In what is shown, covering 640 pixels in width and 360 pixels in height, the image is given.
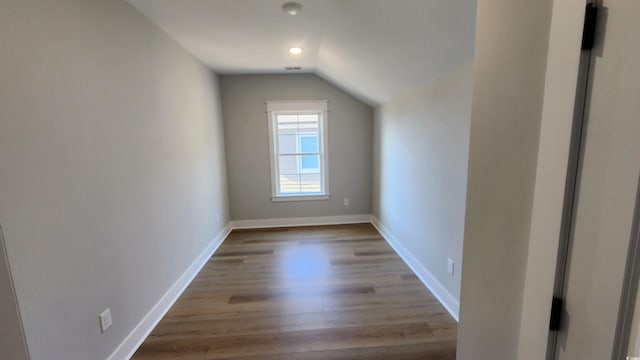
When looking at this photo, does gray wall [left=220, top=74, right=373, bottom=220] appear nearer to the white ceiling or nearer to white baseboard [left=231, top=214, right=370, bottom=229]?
white baseboard [left=231, top=214, right=370, bottom=229]

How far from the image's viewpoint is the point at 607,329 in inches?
22.6

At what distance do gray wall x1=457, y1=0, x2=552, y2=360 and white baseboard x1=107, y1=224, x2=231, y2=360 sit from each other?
6.66 feet

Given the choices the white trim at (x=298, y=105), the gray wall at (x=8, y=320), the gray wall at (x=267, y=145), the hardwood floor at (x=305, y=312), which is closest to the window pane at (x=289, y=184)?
the gray wall at (x=267, y=145)

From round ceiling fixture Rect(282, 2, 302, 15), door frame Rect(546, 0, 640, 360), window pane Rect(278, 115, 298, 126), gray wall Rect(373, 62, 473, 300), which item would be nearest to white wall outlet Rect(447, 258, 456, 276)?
gray wall Rect(373, 62, 473, 300)

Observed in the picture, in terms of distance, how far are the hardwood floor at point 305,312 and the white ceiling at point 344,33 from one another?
6.40 ft

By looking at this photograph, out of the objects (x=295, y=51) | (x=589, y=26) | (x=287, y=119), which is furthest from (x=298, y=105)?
(x=589, y=26)

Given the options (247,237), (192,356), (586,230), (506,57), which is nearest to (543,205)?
(586,230)

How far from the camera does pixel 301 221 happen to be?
472 centimetres

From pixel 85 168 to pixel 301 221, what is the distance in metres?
3.41

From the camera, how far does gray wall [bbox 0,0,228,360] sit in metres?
1.20

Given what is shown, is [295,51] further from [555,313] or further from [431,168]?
[555,313]

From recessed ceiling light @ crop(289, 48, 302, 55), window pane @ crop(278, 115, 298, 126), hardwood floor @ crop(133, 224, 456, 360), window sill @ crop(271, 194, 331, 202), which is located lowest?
hardwood floor @ crop(133, 224, 456, 360)

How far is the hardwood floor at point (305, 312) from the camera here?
6.27 ft

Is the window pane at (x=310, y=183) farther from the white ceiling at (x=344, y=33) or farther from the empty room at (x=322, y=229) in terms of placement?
the white ceiling at (x=344, y=33)
